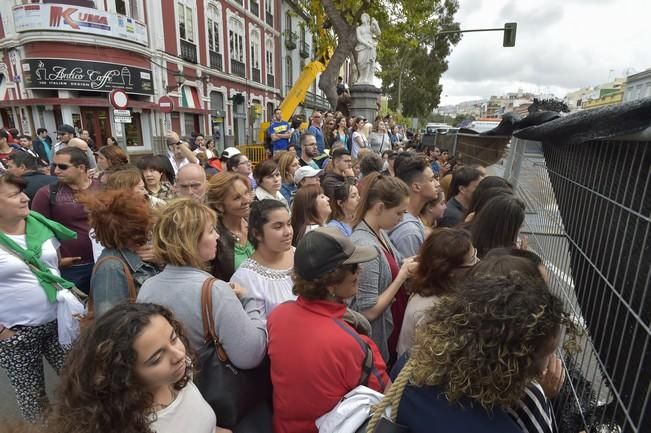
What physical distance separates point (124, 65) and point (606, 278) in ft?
65.4

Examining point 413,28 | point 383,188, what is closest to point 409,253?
point 383,188

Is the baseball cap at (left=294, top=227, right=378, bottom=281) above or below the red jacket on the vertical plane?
above

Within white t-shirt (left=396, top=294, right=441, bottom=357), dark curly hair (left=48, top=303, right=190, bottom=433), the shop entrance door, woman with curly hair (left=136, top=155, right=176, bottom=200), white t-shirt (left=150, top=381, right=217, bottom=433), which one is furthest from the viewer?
the shop entrance door

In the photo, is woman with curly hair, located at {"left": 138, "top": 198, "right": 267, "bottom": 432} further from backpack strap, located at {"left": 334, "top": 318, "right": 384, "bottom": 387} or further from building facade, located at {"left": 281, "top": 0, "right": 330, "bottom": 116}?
building facade, located at {"left": 281, "top": 0, "right": 330, "bottom": 116}

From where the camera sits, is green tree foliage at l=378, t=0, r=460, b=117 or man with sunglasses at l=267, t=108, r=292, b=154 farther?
green tree foliage at l=378, t=0, r=460, b=117

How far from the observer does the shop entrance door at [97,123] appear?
54.6 ft

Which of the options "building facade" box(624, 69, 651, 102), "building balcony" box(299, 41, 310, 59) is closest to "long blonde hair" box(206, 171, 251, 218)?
"building balcony" box(299, 41, 310, 59)

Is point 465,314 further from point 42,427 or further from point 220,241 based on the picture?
point 220,241

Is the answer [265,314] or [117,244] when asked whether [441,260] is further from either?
[117,244]

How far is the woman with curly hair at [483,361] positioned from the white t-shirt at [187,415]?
735 millimetres

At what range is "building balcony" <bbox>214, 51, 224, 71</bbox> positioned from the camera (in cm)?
2328

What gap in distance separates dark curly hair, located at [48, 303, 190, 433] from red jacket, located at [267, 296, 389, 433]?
54 centimetres

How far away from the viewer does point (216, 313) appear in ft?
5.39

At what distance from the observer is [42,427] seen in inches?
47.9
